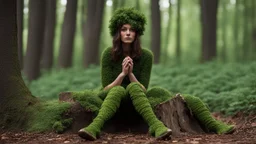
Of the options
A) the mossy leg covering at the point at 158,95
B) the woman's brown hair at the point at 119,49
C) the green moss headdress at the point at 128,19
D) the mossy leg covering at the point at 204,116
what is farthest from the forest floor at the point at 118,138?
the green moss headdress at the point at 128,19

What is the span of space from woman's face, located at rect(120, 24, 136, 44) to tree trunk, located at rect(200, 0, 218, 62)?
10917 millimetres

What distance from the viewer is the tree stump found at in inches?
218

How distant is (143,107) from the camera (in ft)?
16.8

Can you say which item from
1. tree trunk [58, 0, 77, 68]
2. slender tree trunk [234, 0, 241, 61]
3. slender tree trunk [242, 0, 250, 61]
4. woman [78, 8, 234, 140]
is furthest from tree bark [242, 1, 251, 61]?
woman [78, 8, 234, 140]

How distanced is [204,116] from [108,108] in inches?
62.5

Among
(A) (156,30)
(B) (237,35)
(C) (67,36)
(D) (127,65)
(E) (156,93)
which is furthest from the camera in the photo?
(B) (237,35)

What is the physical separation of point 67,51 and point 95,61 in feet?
5.11

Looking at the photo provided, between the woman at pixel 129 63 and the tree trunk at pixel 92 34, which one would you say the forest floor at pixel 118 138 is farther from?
the tree trunk at pixel 92 34

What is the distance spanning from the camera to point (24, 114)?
5.76 meters

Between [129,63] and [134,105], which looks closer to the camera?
[134,105]

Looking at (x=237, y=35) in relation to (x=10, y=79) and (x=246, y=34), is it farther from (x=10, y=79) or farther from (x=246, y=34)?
(x=10, y=79)

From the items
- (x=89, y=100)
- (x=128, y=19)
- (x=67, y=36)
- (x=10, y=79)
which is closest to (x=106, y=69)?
(x=89, y=100)

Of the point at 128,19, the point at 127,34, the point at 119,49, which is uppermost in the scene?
the point at 128,19

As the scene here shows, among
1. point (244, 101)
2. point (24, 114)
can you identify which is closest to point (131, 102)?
point (24, 114)
